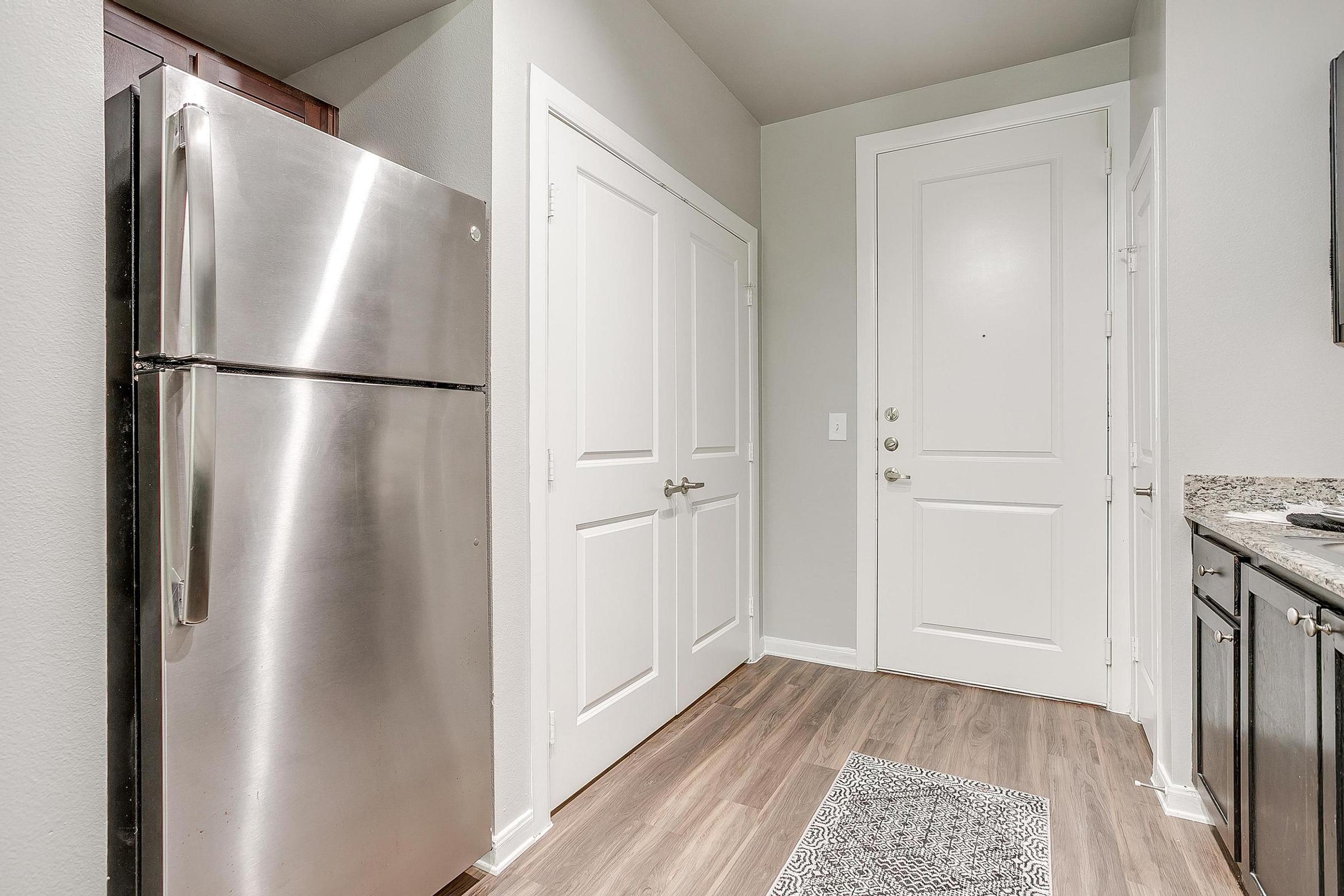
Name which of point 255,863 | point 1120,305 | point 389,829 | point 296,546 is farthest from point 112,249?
point 1120,305

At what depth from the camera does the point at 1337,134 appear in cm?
168

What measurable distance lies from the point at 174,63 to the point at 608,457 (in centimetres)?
141

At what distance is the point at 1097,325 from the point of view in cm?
257

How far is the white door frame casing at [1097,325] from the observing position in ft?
8.29

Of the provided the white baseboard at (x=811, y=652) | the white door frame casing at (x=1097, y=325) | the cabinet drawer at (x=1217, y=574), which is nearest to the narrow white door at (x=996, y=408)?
the white door frame casing at (x=1097, y=325)

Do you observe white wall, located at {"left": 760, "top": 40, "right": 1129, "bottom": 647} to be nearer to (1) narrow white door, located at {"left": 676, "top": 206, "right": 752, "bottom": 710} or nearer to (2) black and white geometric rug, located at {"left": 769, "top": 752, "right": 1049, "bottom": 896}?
(1) narrow white door, located at {"left": 676, "top": 206, "right": 752, "bottom": 710}

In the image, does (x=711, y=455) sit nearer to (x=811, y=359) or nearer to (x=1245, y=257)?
(x=811, y=359)

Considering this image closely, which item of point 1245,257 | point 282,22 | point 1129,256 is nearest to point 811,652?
point 1129,256

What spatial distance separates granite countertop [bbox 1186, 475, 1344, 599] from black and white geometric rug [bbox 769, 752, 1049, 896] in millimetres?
908

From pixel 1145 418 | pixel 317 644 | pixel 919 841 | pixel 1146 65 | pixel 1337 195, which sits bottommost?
pixel 919 841

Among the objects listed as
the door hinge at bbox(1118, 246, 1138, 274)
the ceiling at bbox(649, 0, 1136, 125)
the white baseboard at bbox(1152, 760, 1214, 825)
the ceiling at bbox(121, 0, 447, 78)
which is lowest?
the white baseboard at bbox(1152, 760, 1214, 825)

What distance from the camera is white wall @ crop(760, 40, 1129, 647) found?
3.02 meters

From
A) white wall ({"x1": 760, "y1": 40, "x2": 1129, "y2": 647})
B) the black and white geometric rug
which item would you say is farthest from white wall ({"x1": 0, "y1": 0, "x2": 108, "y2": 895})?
white wall ({"x1": 760, "y1": 40, "x2": 1129, "y2": 647})

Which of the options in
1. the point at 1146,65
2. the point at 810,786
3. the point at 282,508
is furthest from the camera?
the point at 1146,65
